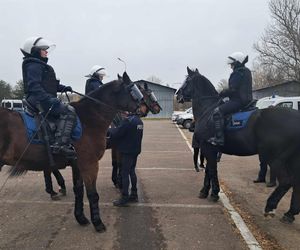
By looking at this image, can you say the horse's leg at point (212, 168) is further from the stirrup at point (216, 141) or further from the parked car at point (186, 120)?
the parked car at point (186, 120)

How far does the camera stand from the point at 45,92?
18.2 ft

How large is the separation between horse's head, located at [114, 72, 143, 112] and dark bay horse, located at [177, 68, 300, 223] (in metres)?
1.98

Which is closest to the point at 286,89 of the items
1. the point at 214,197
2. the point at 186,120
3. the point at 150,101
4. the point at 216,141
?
the point at 186,120

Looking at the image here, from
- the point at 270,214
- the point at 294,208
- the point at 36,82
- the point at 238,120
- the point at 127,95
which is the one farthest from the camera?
the point at 238,120

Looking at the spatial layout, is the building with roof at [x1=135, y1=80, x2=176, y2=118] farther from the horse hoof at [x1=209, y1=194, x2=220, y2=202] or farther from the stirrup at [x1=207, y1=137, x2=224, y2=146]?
the stirrup at [x1=207, y1=137, x2=224, y2=146]

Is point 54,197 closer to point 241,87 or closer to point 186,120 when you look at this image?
point 241,87

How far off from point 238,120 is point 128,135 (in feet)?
6.82

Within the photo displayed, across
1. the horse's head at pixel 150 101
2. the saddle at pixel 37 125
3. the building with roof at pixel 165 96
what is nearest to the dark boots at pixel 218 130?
the horse's head at pixel 150 101

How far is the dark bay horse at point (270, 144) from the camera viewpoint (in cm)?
656

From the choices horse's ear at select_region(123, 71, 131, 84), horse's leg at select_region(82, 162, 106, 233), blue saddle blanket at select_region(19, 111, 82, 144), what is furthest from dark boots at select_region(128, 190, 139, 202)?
blue saddle blanket at select_region(19, 111, 82, 144)

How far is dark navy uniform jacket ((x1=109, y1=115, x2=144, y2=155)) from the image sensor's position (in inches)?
288

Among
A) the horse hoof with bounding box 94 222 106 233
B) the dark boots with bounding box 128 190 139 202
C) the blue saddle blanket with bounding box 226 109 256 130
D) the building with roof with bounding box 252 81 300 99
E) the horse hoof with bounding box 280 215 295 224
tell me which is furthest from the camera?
the building with roof with bounding box 252 81 300 99

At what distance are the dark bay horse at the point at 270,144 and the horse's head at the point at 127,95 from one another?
1.98 metres

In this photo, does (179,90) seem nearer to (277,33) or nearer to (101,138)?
(101,138)
